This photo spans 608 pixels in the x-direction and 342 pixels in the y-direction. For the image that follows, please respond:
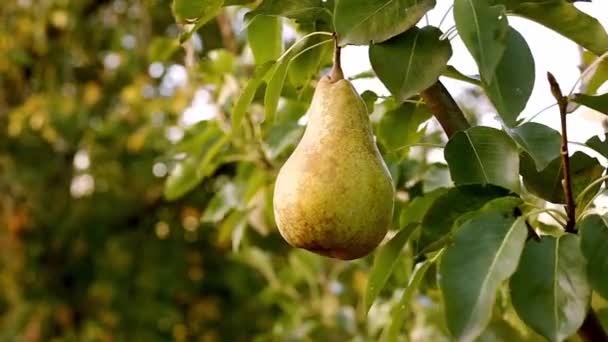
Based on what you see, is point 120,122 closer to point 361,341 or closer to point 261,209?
point 361,341

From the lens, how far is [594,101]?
→ 73 cm

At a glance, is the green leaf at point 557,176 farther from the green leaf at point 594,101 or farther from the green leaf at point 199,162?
the green leaf at point 199,162

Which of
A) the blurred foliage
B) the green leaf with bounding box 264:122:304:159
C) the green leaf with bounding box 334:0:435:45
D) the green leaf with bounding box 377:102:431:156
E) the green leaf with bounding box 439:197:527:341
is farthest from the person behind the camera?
the blurred foliage

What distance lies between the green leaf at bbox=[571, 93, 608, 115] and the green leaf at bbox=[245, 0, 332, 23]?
20 cm

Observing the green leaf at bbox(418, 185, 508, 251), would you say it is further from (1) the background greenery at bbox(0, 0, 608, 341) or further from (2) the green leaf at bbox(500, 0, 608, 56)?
(1) the background greenery at bbox(0, 0, 608, 341)

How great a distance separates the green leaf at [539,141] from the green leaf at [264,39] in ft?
0.84

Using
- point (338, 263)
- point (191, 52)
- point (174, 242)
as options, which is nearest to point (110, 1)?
point (174, 242)

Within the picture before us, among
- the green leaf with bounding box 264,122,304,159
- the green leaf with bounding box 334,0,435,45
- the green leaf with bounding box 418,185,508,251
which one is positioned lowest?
the green leaf with bounding box 264,122,304,159

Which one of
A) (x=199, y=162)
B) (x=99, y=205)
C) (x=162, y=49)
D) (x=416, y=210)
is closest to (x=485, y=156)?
(x=416, y=210)

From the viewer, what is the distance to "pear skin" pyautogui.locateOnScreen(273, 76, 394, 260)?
67 centimetres

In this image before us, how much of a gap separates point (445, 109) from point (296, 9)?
14 centimetres

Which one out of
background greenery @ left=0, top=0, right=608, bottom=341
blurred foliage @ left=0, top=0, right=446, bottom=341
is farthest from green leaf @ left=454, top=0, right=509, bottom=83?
blurred foliage @ left=0, top=0, right=446, bottom=341

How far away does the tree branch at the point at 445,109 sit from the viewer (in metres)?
0.78

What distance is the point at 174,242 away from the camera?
3811mm
